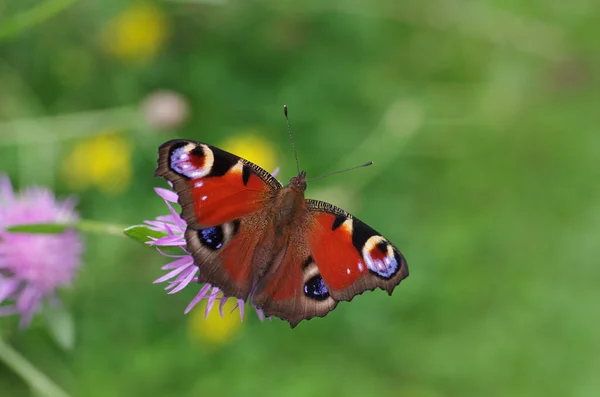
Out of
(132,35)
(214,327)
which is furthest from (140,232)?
(132,35)

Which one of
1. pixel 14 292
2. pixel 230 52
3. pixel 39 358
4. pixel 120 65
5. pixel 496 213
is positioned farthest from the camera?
pixel 496 213

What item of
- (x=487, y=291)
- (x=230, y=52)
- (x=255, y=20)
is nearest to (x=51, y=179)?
(x=230, y=52)

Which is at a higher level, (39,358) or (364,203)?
(364,203)

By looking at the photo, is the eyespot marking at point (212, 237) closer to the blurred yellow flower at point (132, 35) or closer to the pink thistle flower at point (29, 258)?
the pink thistle flower at point (29, 258)

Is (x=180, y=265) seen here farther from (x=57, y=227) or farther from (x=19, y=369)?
(x=19, y=369)

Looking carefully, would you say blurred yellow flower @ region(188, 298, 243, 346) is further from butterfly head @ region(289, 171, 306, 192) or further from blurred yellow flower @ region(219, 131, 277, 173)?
butterfly head @ region(289, 171, 306, 192)

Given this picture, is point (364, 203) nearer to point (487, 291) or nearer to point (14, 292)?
point (487, 291)
